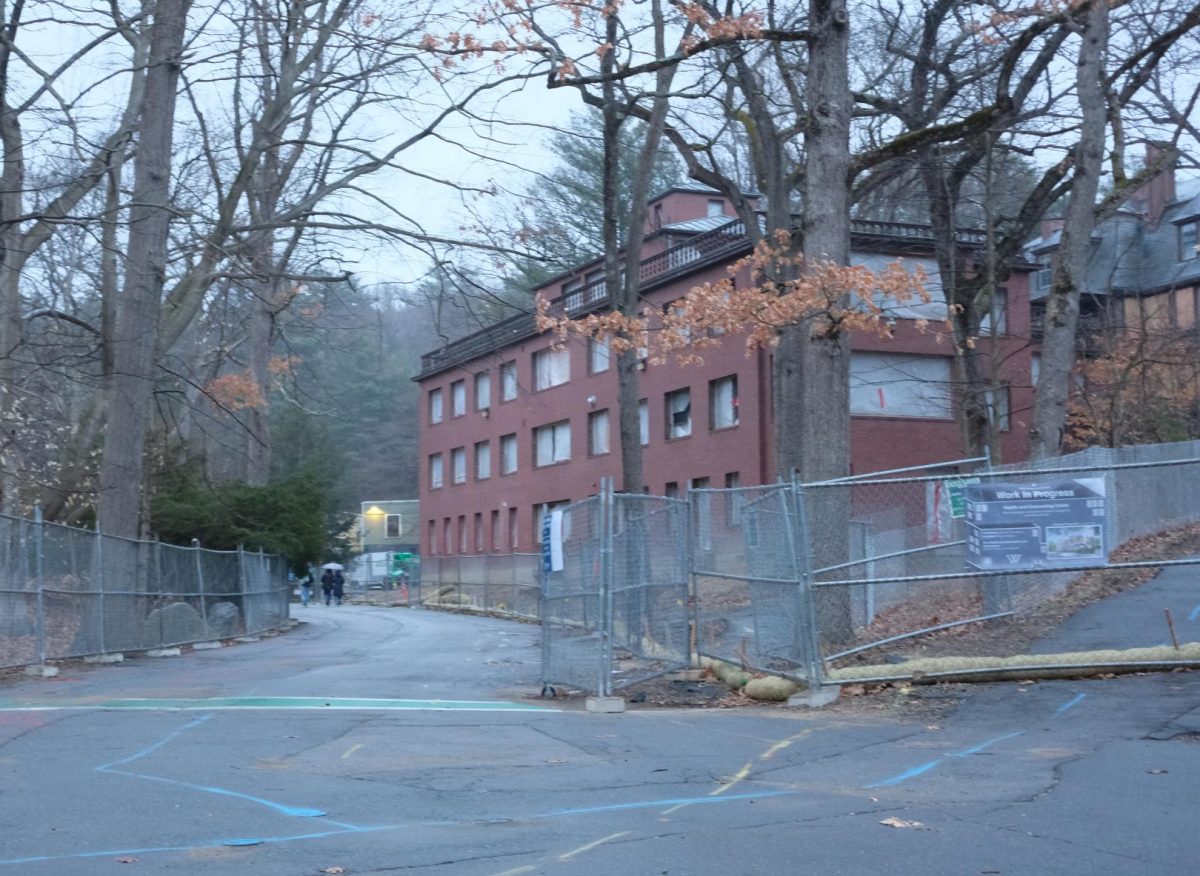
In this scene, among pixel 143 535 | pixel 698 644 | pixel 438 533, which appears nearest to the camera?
pixel 698 644

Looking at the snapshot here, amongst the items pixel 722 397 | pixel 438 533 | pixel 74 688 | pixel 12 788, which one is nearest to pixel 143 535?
pixel 74 688

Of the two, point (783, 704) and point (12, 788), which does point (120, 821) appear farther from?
point (783, 704)

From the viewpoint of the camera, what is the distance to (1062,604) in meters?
15.9

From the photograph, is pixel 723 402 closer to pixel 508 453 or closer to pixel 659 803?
pixel 508 453

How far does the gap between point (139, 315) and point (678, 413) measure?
76.2 ft

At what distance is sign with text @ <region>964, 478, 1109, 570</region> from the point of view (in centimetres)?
1250

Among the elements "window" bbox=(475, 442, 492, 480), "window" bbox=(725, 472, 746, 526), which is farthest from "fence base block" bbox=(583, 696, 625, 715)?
"window" bbox=(475, 442, 492, 480)

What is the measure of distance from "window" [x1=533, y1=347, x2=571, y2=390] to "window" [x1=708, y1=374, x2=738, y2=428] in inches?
343

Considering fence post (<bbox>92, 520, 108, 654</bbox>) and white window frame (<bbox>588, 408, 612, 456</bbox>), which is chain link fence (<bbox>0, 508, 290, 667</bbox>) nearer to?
fence post (<bbox>92, 520, 108, 654</bbox>)

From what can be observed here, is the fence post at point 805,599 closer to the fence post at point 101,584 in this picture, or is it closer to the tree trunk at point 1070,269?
the tree trunk at point 1070,269

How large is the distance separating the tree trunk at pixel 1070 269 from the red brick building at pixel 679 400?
671 centimetres

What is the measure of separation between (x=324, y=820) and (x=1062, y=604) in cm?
1067

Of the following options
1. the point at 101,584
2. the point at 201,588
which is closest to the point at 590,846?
the point at 101,584

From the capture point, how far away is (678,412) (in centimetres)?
4294
